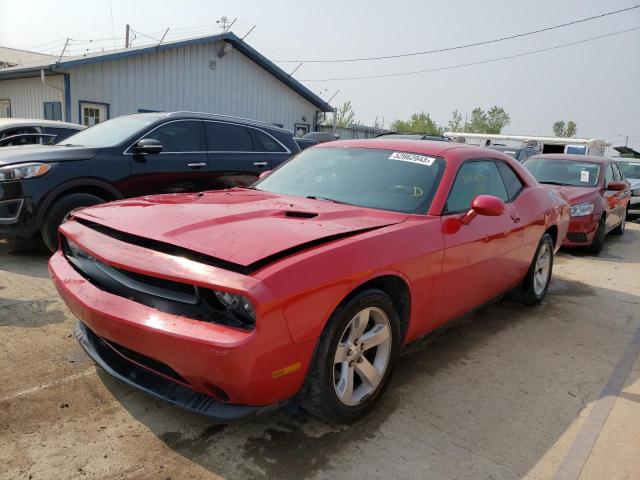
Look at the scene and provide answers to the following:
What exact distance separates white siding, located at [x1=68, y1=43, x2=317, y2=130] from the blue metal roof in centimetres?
24

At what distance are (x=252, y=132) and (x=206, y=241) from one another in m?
4.95

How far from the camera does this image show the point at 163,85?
610 inches

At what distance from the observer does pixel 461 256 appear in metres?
3.32

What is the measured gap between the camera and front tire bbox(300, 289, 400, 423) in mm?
2418

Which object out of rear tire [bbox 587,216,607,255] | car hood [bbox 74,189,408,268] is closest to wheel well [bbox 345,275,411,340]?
car hood [bbox 74,189,408,268]

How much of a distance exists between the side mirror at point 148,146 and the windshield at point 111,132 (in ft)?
1.01

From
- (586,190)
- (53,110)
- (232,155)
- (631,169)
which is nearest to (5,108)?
(53,110)

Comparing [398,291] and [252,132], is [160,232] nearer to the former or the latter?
[398,291]

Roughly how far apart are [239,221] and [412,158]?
1.51 metres

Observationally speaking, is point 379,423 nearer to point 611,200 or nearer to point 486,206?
point 486,206

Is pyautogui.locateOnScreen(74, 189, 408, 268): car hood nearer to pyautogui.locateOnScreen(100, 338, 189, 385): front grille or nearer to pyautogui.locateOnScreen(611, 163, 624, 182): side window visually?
pyautogui.locateOnScreen(100, 338, 189, 385): front grille

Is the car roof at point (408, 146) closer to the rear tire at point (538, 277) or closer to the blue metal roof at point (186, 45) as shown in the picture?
the rear tire at point (538, 277)

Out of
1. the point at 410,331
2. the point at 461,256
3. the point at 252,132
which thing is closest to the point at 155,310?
the point at 410,331

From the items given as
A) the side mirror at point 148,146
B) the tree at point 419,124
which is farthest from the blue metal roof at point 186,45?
the tree at point 419,124
